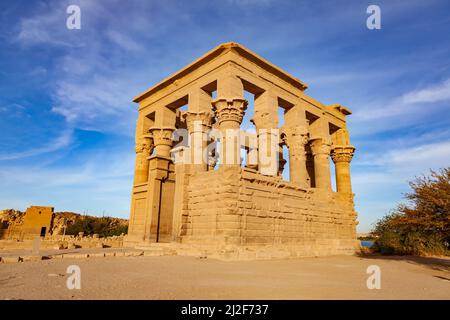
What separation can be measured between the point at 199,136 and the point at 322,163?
9200 mm

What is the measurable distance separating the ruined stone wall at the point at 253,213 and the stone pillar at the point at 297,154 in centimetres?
104

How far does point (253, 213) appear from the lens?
40.2ft

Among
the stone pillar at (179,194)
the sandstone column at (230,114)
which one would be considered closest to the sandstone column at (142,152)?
the stone pillar at (179,194)

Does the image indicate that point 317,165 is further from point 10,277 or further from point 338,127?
point 10,277

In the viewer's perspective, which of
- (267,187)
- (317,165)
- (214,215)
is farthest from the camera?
(317,165)

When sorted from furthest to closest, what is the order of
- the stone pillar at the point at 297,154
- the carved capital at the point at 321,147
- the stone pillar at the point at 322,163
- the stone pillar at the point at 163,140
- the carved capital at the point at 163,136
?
the carved capital at the point at 321,147, the stone pillar at the point at 322,163, the carved capital at the point at 163,136, the stone pillar at the point at 163,140, the stone pillar at the point at 297,154

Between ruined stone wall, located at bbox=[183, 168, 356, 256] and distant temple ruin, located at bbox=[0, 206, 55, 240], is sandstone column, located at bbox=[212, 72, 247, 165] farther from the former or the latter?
distant temple ruin, located at bbox=[0, 206, 55, 240]

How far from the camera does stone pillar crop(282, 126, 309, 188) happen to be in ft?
54.6

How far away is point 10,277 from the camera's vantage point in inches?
204

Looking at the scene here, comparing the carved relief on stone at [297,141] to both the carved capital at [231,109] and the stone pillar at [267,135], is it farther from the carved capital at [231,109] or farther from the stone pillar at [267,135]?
→ the carved capital at [231,109]

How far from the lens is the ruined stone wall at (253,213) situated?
38.1ft

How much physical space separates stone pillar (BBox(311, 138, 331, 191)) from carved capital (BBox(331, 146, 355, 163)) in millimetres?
2875
